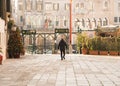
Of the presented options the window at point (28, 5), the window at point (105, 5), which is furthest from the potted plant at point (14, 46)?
the window at point (105, 5)

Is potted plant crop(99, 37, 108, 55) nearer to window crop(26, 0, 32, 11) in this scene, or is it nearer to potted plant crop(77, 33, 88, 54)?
potted plant crop(77, 33, 88, 54)

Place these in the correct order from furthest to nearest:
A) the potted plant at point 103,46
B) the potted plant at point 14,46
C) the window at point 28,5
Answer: the window at point 28,5
the potted plant at point 103,46
the potted plant at point 14,46

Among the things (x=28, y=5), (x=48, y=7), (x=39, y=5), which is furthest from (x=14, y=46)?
(x=48, y=7)

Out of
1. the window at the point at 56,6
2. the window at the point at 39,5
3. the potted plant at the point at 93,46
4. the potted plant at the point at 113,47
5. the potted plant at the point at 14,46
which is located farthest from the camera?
the window at the point at 56,6

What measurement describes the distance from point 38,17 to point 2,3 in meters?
42.6

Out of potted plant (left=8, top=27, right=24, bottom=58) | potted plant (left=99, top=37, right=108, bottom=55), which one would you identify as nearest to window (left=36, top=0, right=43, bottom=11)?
potted plant (left=99, top=37, right=108, bottom=55)

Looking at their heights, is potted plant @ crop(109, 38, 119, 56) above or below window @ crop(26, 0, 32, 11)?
below

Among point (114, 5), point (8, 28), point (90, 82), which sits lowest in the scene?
point (90, 82)

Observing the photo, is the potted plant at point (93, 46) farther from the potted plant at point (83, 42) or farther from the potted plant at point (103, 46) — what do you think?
the potted plant at point (83, 42)

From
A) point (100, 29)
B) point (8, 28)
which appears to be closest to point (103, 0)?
point (100, 29)

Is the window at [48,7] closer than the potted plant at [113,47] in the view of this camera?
No

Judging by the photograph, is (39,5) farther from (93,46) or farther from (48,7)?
(93,46)

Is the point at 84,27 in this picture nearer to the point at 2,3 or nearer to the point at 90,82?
the point at 2,3

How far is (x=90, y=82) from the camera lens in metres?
13.8
